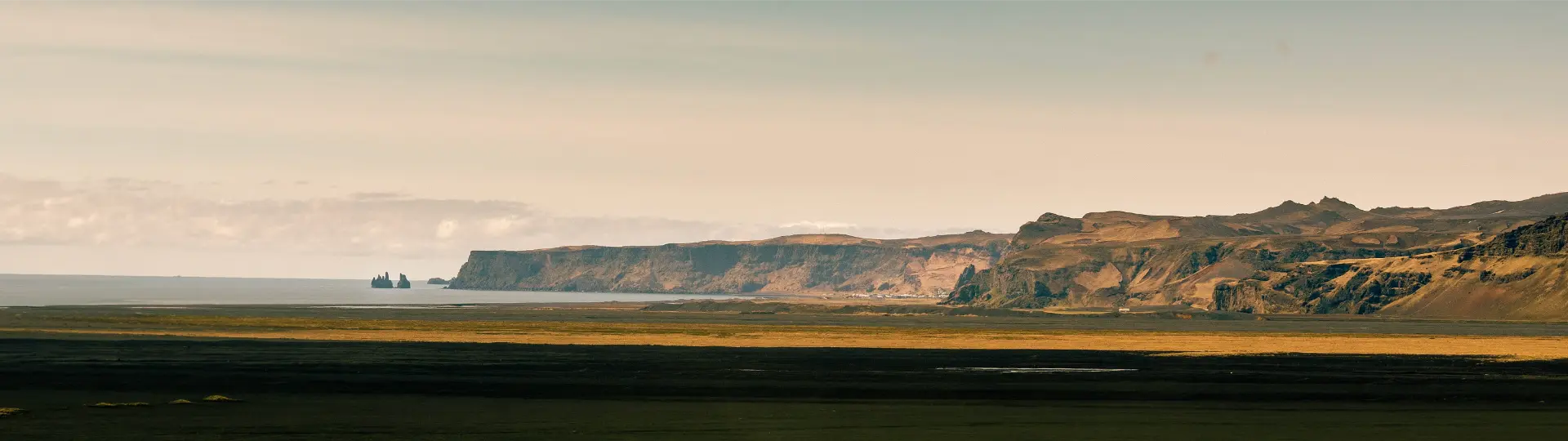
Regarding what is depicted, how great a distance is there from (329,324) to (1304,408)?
406 ft

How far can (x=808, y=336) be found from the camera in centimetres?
14338

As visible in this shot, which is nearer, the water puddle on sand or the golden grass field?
the water puddle on sand

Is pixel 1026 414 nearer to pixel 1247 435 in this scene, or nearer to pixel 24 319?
pixel 1247 435

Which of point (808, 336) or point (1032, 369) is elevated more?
point (808, 336)

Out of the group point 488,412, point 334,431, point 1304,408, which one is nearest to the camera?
point 334,431

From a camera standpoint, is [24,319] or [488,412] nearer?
[488,412]

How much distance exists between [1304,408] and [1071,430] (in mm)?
14706

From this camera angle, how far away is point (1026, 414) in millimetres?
55375

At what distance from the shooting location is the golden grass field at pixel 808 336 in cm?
11962

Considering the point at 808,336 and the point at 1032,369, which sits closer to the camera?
the point at 1032,369

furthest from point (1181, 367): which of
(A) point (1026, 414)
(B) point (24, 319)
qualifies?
(B) point (24, 319)

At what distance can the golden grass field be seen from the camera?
120 m

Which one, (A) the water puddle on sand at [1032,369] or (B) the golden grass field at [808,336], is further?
(B) the golden grass field at [808,336]

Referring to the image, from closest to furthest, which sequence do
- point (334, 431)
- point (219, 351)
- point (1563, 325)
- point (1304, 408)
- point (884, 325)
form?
1. point (334, 431)
2. point (1304, 408)
3. point (219, 351)
4. point (884, 325)
5. point (1563, 325)
